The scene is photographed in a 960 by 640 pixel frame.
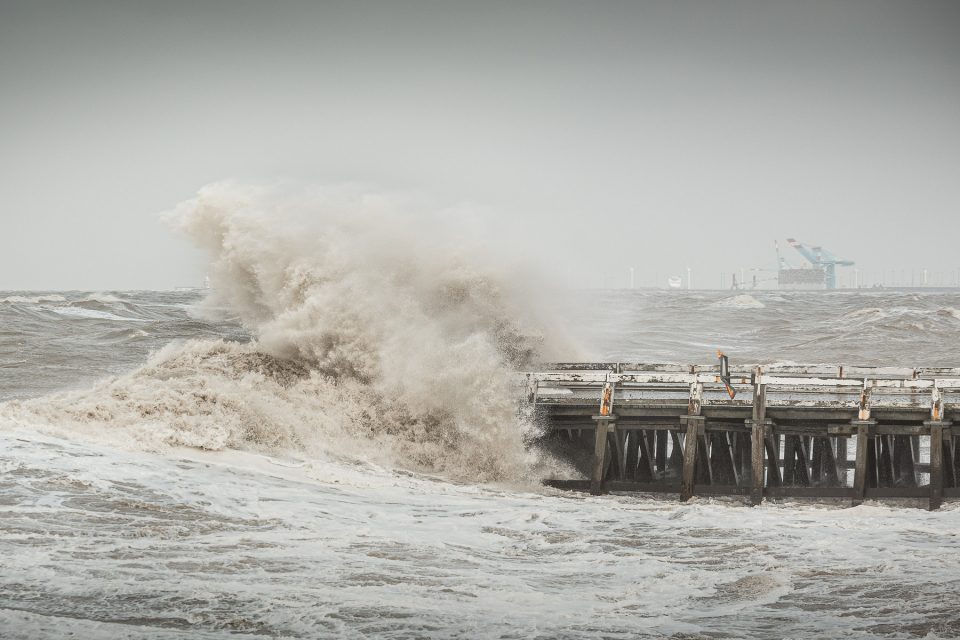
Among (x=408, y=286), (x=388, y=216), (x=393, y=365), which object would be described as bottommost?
(x=393, y=365)

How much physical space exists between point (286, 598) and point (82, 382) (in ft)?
53.3

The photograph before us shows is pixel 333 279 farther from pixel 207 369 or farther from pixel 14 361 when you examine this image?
pixel 14 361

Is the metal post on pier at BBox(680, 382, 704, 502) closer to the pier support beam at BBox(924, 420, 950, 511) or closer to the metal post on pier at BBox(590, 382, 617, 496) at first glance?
the metal post on pier at BBox(590, 382, 617, 496)

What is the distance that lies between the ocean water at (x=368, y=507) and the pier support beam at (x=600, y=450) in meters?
0.40

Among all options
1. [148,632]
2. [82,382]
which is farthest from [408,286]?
[148,632]

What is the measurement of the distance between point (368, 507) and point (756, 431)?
6.07m

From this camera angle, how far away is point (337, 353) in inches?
781

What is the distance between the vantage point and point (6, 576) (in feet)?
29.9

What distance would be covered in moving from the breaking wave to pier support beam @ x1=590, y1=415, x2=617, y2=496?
1.18 meters

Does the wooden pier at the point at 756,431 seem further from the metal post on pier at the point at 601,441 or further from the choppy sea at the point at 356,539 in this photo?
the choppy sea at the point at 356,539

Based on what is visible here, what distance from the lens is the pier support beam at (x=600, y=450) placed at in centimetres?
1605

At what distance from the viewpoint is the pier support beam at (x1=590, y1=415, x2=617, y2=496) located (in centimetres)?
1605

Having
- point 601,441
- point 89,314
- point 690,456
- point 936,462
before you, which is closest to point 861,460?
point 936,462

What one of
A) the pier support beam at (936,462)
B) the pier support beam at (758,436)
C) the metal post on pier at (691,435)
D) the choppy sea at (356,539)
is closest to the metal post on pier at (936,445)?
the pier support beam at (936,462)
